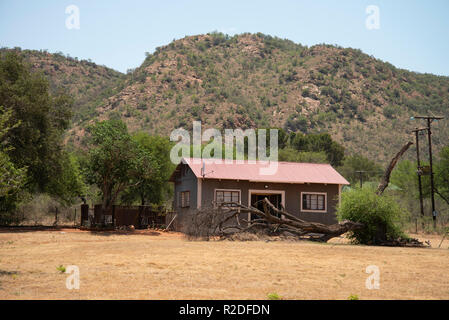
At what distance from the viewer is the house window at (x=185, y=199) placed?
29.4m

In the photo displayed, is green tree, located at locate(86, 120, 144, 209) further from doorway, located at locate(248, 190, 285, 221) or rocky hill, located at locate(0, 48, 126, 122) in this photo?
rocky hill, located at locate(0, 48, 126, 122)

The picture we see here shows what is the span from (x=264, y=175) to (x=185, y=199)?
217 inches

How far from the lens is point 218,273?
11.6 metres

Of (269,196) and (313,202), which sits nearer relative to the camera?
(313,202)

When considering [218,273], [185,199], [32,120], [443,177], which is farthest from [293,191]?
[443,177]

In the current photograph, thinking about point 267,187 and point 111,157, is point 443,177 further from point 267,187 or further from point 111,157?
point 111,157

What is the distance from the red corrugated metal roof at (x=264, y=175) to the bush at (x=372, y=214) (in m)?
6.04

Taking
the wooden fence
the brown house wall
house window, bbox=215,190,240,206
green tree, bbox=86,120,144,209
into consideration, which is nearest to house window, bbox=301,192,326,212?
the brown house wall

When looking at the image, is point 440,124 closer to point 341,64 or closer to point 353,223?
point 341,64

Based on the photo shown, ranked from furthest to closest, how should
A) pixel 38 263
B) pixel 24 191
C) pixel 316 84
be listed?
1. pixel 316 84
2. pixel 24 191
3. pixel 38 263

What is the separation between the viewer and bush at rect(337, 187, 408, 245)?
21.3 meters

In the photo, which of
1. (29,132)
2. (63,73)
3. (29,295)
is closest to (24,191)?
(29,132)

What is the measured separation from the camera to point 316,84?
87.6 metres

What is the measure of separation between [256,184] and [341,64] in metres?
Answer: 72.8
